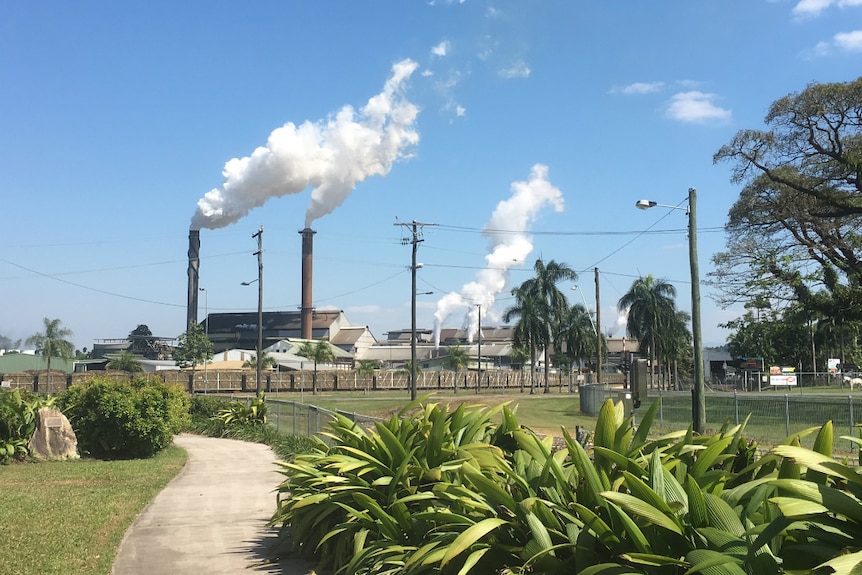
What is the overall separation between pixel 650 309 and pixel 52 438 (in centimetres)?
6400

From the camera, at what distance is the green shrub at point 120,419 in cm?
1795

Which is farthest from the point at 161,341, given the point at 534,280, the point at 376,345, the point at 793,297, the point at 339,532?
the point at 339,532

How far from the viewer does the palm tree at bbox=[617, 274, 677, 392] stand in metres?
74.5

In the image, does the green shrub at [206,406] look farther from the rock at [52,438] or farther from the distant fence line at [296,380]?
the distant fence line at [296,380]

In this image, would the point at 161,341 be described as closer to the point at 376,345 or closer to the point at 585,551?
the point at 376,345

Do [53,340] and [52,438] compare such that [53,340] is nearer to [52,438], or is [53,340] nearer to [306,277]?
[306,277]

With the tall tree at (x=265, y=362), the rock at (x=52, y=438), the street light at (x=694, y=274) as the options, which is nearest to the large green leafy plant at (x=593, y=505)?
the rock at (x=52, y=438)

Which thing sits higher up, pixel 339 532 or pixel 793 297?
pixel 793 297

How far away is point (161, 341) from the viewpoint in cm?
12294

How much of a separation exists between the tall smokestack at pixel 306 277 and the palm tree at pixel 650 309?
1496 inches

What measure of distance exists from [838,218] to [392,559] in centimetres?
3215

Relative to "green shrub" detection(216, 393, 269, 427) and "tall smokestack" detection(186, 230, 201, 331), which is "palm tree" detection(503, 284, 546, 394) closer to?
"tall smokestack" detection(186, 230, 201, 331)

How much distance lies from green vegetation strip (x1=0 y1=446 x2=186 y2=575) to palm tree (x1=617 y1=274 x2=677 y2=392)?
2470 inches

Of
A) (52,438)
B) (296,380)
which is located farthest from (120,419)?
(296,380)
